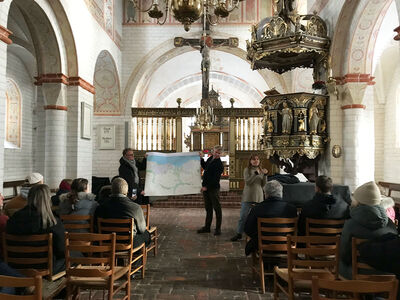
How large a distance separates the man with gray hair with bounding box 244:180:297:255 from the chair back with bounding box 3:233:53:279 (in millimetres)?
2155

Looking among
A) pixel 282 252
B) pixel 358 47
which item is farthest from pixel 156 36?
pixel 282 252

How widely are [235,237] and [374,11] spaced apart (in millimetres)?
5474

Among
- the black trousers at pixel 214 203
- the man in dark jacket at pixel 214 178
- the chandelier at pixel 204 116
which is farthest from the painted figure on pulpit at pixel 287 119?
the chandelier at pixel 204 116

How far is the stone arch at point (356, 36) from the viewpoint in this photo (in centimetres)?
796

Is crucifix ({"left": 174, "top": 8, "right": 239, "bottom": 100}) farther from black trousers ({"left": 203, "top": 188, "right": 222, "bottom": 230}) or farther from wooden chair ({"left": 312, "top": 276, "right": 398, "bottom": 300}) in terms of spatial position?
wooden chair ({"left": 312, "top": 276, "right": 398, "bottom": 300})

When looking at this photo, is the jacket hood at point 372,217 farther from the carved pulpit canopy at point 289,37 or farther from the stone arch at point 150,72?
the stone arch at point 150,72

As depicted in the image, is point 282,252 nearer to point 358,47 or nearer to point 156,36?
point 358,47

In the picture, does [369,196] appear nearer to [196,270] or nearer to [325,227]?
[325,227]

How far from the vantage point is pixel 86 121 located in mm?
10109

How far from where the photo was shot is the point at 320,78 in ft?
31.0

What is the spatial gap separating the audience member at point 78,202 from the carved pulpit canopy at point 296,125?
202 inches

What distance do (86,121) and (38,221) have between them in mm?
7110

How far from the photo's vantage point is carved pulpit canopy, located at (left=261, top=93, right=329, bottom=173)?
848 centimetres

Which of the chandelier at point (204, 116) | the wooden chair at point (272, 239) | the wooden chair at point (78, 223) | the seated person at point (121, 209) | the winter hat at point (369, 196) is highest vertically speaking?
the chandelier at point (204, 116)
